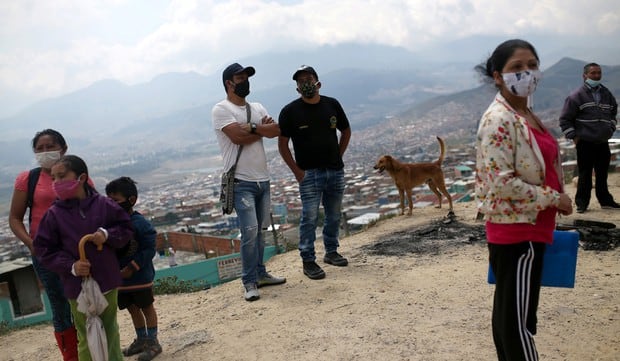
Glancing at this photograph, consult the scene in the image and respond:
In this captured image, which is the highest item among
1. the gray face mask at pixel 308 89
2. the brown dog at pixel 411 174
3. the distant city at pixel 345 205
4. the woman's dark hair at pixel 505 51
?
the gray face mask at pixel 308 89

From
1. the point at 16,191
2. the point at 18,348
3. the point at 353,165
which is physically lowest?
the point at 353,165

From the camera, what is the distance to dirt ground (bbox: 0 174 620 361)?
Answer: 2988 millimetres

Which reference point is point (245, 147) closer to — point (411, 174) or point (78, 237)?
point (78, 237)

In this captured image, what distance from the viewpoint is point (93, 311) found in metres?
2.66

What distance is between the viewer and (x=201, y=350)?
343 centimetres

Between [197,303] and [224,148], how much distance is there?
1.76 meters

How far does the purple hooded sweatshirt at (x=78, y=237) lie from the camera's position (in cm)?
262

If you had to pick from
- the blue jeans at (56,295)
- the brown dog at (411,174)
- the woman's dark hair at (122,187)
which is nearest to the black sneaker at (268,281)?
the woman's dark hair at (122,187)

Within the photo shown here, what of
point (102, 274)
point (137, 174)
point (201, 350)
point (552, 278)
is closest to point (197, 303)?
point (201, 350)

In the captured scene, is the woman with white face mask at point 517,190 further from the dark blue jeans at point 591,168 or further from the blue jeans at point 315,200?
the dark blue jeans at point 591,168

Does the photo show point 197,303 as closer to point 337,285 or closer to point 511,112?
point 337,285

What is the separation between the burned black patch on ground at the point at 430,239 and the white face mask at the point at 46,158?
11.9 feet

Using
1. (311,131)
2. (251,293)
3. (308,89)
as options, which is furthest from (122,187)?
(308,89)

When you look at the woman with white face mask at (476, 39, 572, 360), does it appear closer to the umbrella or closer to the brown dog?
the umbrella
